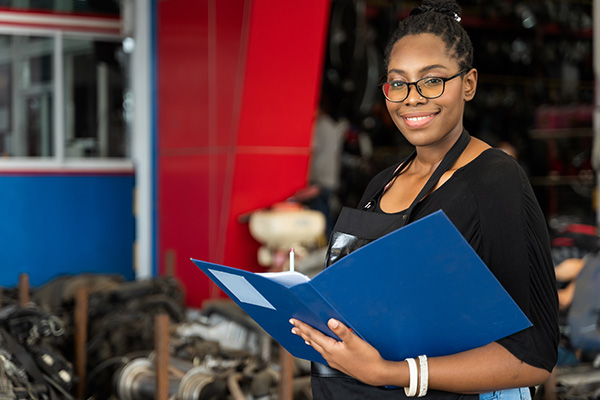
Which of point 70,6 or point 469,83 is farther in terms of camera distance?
point 70,6

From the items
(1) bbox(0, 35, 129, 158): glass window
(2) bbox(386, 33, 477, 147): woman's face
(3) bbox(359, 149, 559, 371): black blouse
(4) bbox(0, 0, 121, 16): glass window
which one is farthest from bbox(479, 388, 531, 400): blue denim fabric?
(4) bbox(0, 0, 121, 16): glass window

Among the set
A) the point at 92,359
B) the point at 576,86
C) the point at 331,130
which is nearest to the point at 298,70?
the point at 331,130

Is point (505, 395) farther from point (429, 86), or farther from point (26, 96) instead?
point (26, 96)

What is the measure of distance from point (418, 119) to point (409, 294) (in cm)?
38

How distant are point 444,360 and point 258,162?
475cm

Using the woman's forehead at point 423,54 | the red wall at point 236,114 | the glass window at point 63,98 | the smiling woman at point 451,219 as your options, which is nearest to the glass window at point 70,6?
the glass window at point 63,98

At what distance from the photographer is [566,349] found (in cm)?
362

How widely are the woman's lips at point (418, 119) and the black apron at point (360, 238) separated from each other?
74 millimetres

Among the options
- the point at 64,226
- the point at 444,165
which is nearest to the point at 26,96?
the point at 64,226

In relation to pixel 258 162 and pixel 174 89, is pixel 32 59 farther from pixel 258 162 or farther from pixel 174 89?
Result: pixel 258 162

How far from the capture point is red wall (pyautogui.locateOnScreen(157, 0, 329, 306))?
19.0 ft

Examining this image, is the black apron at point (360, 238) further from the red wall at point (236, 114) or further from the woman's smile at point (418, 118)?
the red wall at point (236, 114)

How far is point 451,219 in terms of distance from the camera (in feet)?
4.40

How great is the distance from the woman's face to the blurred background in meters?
3.48
